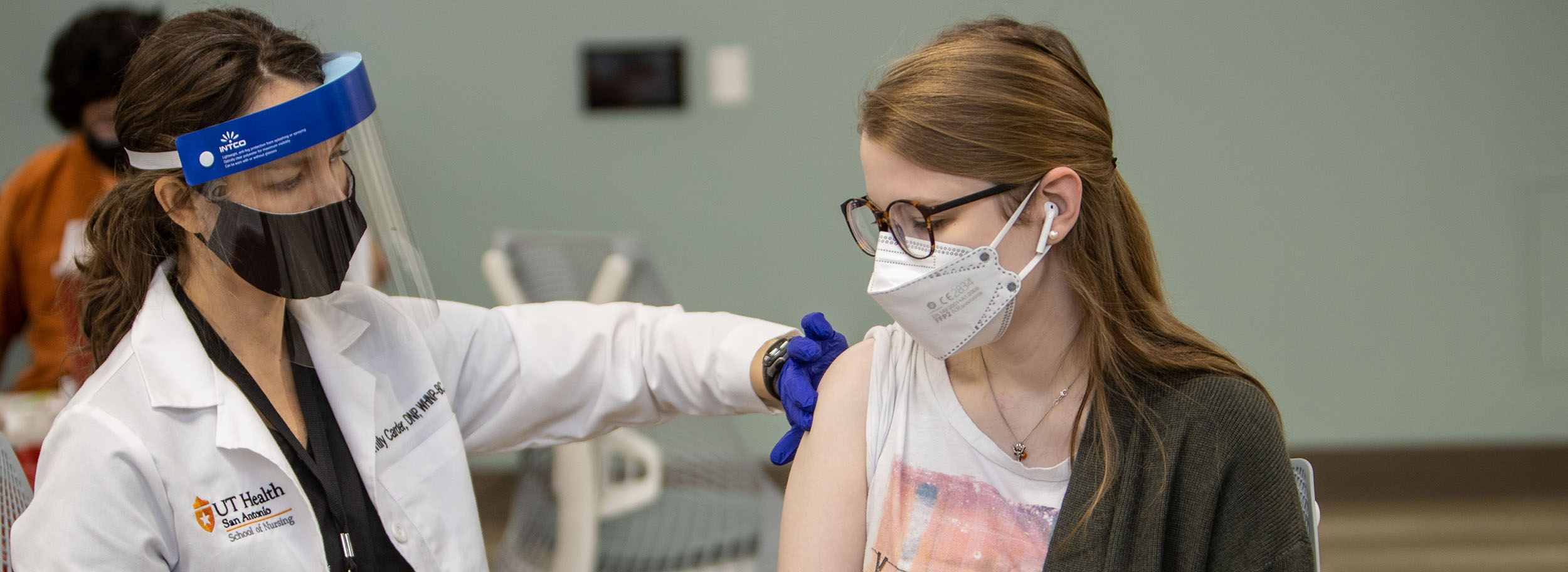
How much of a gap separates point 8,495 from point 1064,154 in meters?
1.21

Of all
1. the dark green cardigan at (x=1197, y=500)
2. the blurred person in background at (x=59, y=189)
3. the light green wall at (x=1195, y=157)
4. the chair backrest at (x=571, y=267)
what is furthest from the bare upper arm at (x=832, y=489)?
the light green wall at (x=1195, y=157)

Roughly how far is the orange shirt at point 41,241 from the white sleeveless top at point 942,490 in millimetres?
2006

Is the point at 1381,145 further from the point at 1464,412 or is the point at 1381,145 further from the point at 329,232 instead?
the point at 329,232

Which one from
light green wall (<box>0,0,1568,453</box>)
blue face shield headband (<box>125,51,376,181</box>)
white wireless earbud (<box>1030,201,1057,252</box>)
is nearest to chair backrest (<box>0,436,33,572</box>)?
blue face shield headband (<box>125,51,376,181</box>)

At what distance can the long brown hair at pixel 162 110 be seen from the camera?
109cm

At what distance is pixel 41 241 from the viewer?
92.5 inches

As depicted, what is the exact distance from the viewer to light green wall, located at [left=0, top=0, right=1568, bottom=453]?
3.32 meters

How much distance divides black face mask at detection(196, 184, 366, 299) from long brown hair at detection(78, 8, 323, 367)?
0.06m

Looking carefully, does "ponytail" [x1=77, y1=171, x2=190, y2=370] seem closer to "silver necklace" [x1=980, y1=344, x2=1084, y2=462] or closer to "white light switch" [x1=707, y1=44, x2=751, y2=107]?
"silver necklace" [x1=980, y1=344, x2=1084, y2=462]

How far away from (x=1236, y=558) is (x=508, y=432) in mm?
953

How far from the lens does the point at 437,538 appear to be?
4.21 feet

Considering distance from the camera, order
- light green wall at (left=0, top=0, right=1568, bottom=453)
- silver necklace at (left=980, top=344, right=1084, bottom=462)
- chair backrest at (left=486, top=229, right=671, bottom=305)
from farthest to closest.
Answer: light green wall at (left=0, top=0, right=1568, bottom=453) < chair backrest at (left=486, top=229, right=671, bottom=305) < silver necklace at (left=980, top=344, right=1084, bottom=462)

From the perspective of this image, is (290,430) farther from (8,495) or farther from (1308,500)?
(1308,500)

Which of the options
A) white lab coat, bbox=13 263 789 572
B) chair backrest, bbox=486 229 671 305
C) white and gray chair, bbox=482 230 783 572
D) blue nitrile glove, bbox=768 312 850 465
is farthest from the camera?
chair backrest, bbox=486 229 671 305
